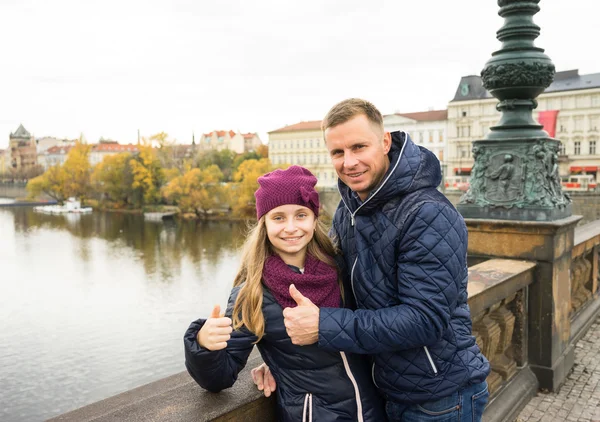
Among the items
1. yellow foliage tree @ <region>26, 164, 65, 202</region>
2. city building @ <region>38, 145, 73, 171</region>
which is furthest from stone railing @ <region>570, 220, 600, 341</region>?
city building @ <region>38, 145, 73, 171</region>

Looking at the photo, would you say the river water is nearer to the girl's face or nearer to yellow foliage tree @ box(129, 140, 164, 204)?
the girl's face

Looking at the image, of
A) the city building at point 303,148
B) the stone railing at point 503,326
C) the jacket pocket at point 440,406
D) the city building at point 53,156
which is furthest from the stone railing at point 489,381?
the city building at point 53,156

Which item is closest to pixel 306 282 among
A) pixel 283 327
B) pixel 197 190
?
pixel 283 327

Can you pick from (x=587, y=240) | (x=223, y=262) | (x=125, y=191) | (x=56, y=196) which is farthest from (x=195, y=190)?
(x=587, y=240)

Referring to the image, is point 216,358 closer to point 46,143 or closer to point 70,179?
point 70,179

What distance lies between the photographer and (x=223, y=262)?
28.2 metres

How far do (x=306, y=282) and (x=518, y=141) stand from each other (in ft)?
7.32

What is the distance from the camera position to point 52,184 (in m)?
65.4

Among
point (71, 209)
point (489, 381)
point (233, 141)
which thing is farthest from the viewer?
point (233, 141)

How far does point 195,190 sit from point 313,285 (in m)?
47.3

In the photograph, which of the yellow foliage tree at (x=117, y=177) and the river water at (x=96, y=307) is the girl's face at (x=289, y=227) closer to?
the river water at (x=96, y=307)

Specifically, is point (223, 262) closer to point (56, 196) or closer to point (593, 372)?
point (593, 372)

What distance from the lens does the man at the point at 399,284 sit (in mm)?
1378

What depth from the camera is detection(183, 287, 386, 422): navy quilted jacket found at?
4.76ft
